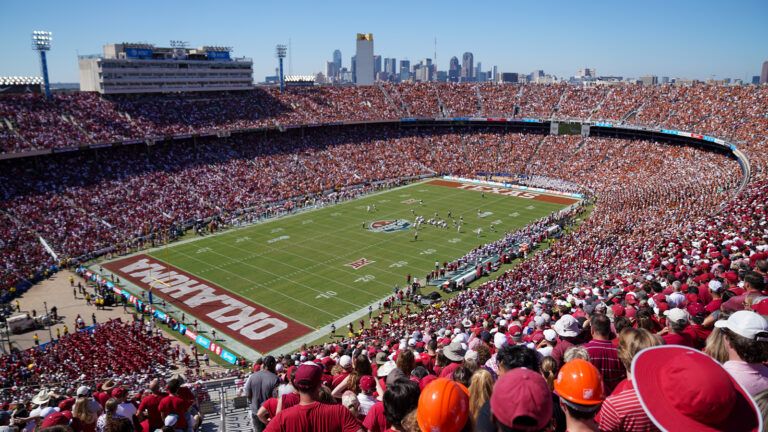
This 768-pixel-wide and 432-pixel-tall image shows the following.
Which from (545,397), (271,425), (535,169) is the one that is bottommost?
(535,169)

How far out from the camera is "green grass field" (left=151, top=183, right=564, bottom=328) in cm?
2695

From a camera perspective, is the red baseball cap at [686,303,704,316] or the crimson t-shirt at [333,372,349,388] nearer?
the crimson t-shirt at [333,372,349,388]

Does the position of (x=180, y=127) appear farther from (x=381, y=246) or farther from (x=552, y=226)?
(x=552, y=226)

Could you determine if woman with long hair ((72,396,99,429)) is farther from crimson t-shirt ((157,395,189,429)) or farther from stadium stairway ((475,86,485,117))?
stadium stairway ((475,86,485,117))

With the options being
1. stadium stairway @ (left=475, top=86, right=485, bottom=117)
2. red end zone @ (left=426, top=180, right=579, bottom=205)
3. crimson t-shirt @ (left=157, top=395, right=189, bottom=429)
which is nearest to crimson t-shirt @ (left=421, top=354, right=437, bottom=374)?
crimson t-shirt @ (left=157, top=395, right=189, bottom=429)

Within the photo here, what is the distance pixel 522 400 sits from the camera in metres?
2.89

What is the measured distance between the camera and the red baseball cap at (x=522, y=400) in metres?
2.87

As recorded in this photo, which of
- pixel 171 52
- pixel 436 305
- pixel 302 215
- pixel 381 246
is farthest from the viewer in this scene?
pixel 171 52

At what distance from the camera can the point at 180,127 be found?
1964 inches

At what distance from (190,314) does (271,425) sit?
2318cm

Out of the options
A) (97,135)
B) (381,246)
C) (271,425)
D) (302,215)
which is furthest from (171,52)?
(271,425)

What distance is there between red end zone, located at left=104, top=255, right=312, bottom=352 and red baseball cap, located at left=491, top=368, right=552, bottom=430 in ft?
65.5

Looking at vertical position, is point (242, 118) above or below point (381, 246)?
above

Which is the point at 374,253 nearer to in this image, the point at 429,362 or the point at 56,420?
the point at 429,362
